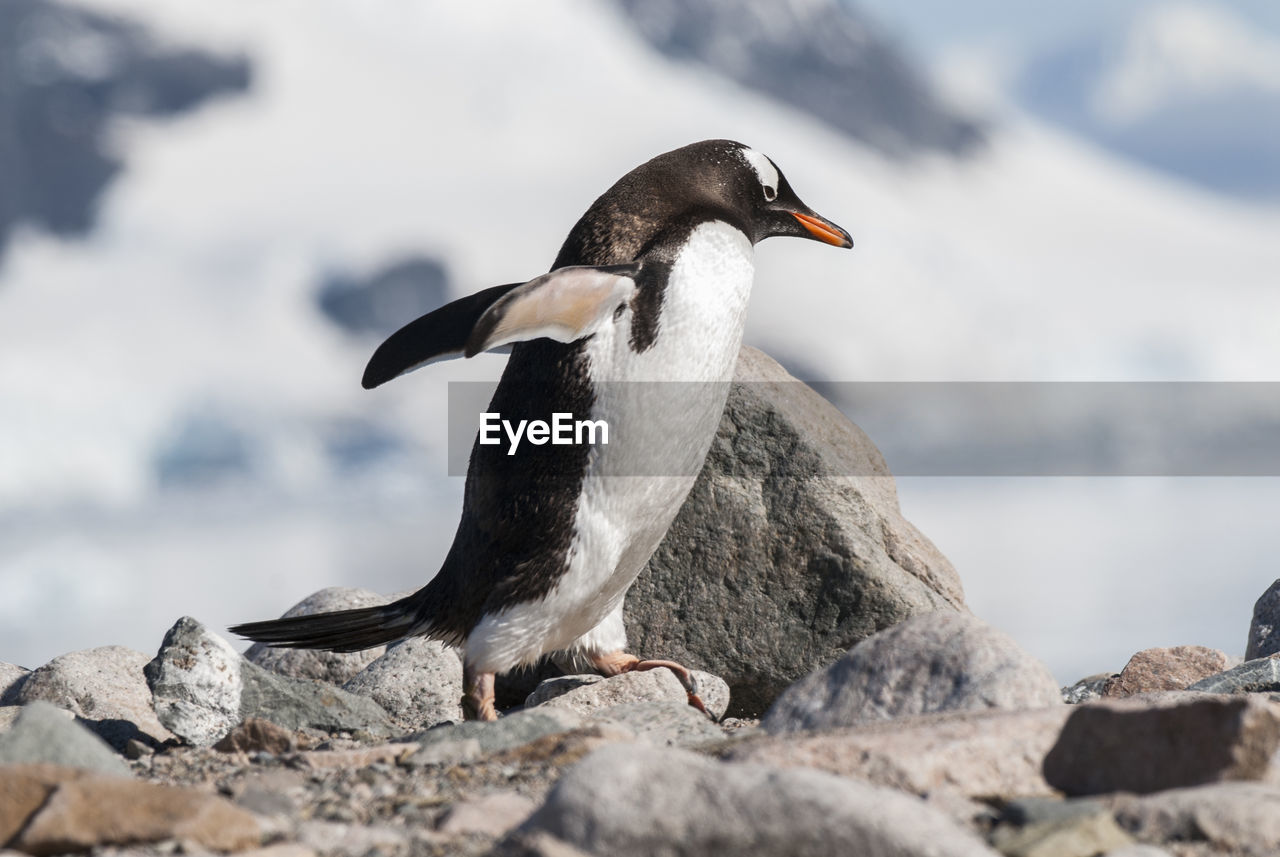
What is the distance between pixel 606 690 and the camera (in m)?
5.66

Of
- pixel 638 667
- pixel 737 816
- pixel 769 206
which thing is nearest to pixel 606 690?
pixel 638 667

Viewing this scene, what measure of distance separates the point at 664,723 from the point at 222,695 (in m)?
2.39

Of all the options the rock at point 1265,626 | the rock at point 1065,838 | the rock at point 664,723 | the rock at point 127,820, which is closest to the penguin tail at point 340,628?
the rock at point 664,723

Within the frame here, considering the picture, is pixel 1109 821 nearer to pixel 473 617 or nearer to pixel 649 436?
pixel 649 436

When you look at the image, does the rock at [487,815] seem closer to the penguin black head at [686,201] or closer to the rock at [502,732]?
the rock at [502,732]

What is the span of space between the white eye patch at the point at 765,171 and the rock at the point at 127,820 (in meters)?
4.06

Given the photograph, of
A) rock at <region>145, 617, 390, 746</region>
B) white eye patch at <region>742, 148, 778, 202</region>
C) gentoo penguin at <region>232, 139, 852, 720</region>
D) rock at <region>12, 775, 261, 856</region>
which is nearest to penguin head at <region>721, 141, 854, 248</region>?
white eye patch at <region>742, 148, 778, 202</region>

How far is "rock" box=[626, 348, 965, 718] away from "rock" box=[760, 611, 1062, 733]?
7.26 ft

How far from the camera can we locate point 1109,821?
9.46ft

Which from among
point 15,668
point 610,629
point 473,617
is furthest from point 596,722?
point 15,668

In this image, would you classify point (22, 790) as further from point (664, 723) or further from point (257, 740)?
point (664, 723)

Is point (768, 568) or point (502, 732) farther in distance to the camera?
point (768, 568)

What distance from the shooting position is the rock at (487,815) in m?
2.88

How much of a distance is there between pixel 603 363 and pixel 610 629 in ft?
4.94
